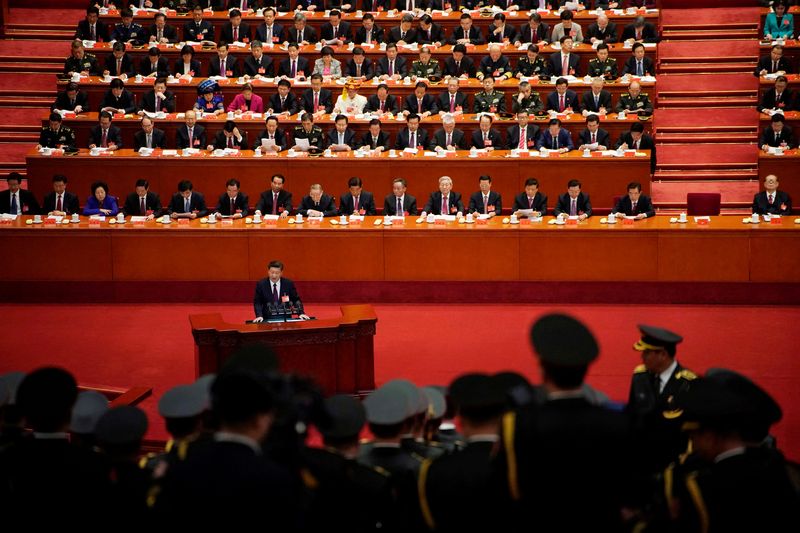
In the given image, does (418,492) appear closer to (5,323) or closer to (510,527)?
(510,527)

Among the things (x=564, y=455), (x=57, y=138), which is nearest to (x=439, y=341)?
(x=564, y=455)

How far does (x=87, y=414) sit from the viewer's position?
3654 millimetres

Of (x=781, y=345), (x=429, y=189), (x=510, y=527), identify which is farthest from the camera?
(x=429, y=189)

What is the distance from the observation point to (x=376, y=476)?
3115mm

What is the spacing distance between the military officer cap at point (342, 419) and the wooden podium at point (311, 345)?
12.4ft

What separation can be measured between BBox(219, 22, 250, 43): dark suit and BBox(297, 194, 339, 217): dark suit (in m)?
4.44

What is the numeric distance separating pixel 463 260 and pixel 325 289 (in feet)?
5.17

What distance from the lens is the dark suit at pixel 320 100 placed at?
44.4 ft

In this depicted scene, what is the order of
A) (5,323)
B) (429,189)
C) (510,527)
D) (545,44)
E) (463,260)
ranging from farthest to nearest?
(545,44) → (429,189) → (463,260) → (5,323) → (510,527)

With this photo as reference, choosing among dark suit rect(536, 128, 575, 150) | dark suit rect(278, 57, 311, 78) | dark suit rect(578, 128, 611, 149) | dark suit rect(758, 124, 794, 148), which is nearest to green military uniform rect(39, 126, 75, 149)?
dark suit rect(278, 57, 311, 78)

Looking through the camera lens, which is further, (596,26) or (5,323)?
(596,26)

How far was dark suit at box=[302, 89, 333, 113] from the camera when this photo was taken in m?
13.5

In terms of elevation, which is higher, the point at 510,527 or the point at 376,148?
the point at 376,148

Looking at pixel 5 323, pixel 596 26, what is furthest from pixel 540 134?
pixel 5 323
